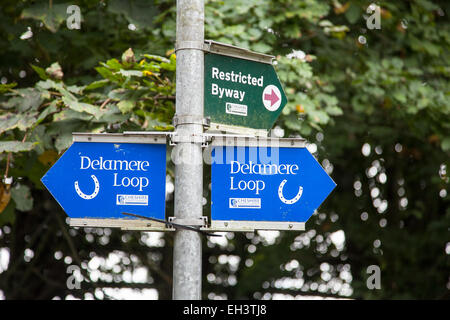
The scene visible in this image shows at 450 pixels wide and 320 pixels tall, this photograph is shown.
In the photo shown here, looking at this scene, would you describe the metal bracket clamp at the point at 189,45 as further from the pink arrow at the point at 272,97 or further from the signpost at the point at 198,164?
the pink arrow at the point at 272,97

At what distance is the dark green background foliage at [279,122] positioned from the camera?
16.2 ft

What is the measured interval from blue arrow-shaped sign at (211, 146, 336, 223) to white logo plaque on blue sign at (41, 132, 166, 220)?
10.0 inches

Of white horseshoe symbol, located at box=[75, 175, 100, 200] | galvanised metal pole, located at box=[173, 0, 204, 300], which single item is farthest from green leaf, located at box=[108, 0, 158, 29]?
white horseshoe symbol, located at box=[75, 175, 100, 200]

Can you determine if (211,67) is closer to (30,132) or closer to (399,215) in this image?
(30,132)

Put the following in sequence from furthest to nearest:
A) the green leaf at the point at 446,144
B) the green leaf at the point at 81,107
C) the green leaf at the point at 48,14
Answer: the green leaf at the point at 446,144, the green leaf at the point at 48,14, the green leaf at the point at 81,107

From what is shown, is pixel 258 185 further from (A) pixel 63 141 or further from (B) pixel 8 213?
(B) pixel 8 213

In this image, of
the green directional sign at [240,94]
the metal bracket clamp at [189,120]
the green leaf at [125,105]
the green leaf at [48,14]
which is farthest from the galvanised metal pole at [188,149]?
the green leaf at [48,14]

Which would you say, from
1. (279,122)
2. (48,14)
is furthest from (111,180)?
(279,122)

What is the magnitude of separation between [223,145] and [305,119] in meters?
3.37

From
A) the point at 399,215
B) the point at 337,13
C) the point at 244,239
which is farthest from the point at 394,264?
the point at 337,13

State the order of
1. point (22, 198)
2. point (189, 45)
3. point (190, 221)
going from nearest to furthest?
point (190, 221) < point (189, 45) < point (22, 198)

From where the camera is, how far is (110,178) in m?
2.93

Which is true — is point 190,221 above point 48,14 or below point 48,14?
below

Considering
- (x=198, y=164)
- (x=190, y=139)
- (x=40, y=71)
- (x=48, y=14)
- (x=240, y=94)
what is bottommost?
(x=198, y=164)
